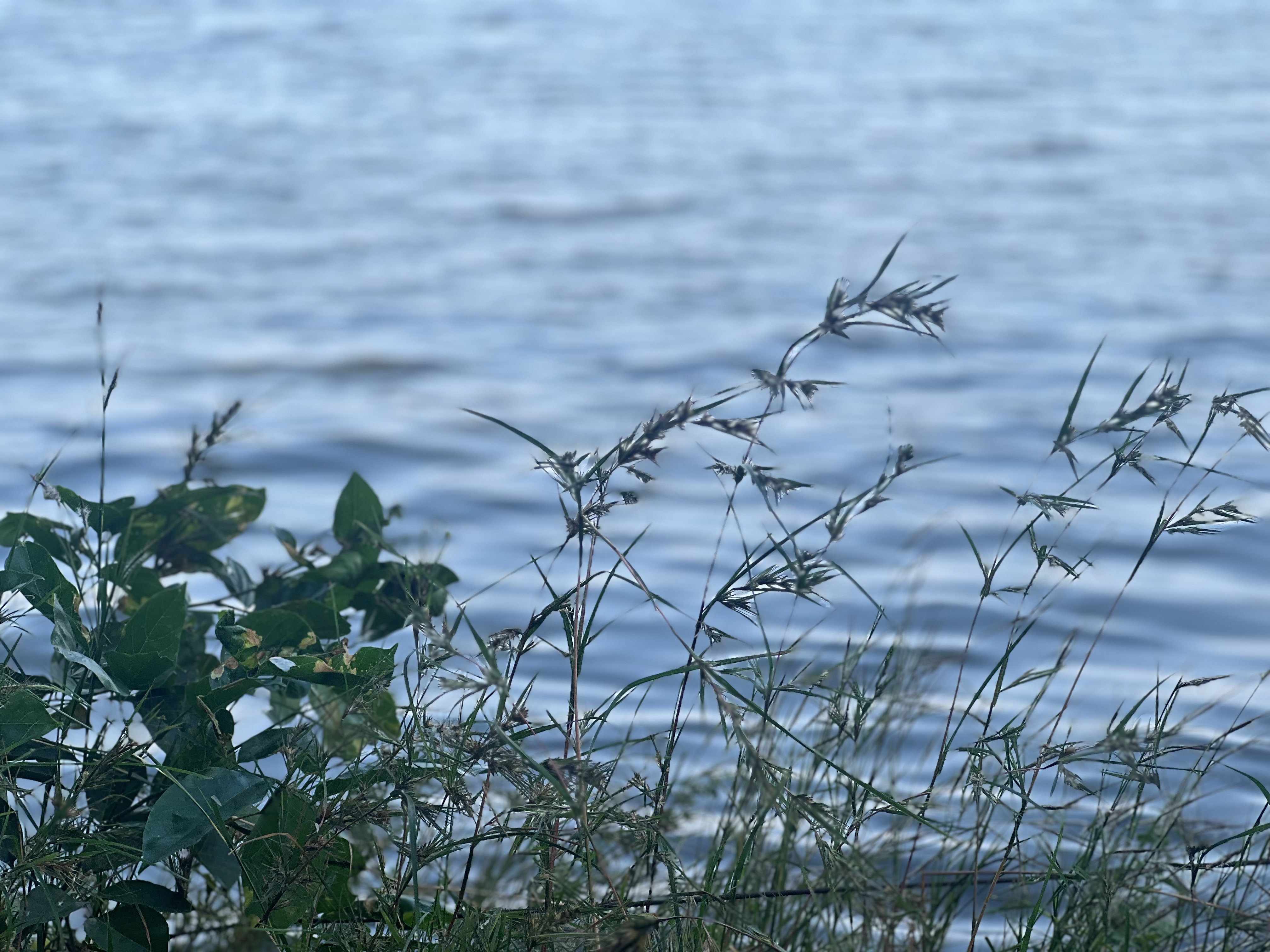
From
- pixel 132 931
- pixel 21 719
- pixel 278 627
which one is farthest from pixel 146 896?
pixel 278 627

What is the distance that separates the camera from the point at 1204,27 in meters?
15.5

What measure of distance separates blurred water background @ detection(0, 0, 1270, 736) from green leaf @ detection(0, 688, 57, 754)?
80 centimetres

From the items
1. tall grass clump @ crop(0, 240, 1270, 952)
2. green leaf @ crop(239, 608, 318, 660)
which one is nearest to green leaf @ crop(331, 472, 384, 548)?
tall grass clump @ crop(0, 240, 1270, 952)

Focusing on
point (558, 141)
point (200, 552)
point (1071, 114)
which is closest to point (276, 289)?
point (558, 141)

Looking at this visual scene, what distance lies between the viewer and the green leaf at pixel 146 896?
71.7 inches

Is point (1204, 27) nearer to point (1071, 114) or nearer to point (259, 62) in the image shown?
point (1071, 114)

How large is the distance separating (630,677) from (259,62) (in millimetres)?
10559

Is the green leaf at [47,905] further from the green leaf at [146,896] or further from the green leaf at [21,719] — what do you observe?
the green leaf at [21,719]

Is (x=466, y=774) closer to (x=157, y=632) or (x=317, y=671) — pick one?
(x=317, y=671)

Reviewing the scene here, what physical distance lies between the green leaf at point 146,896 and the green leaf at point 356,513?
0.63 m

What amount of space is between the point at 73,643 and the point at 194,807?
299 millimetres

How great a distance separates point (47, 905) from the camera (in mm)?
1760

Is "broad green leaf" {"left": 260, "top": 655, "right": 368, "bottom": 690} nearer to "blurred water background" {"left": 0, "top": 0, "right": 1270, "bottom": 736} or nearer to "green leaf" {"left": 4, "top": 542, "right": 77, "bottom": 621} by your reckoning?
"green leaf" {"left": 4, "top": 542, "right": 77, "bottom": 621}

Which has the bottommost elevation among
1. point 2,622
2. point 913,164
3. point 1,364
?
point 2,622
